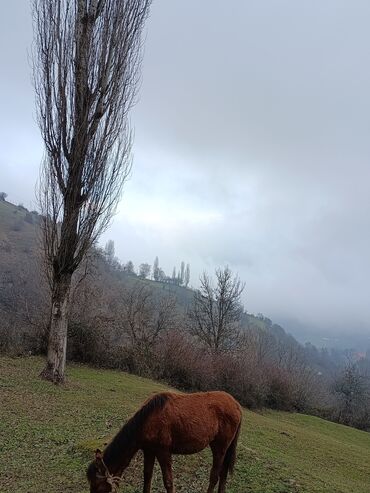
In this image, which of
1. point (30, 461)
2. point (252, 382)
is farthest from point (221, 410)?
point (252, 382)

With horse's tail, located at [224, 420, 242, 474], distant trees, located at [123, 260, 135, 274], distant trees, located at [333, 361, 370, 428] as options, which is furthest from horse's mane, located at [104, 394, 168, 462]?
distant trees, located at [123, 260, 135, 274]

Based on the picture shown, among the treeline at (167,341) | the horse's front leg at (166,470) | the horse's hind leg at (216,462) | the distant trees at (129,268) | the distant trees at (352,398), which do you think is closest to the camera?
the horse's front leg at (166,470)

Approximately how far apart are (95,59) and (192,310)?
3056cm

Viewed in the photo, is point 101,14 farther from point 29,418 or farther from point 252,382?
point 252,382

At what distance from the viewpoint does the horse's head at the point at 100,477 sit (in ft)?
17.0

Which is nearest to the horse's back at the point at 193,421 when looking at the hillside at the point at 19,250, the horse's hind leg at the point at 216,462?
the horse's hind leg at the point at 216,462

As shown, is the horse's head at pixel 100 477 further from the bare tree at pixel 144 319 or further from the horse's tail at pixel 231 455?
the bare tree at pixel 144 319

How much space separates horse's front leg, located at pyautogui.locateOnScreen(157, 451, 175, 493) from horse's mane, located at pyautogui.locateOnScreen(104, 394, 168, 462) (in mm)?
452

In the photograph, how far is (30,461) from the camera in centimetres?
762

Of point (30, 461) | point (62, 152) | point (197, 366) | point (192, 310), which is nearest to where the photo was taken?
point (30, 461)

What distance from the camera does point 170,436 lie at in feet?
19.1

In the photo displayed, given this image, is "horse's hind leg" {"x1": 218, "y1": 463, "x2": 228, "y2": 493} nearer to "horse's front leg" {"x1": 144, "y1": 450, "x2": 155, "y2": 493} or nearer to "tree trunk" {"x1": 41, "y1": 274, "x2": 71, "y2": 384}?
"horse's front leg" {"x1": 144, "y1": 450, "x2": 155, "y2": 493}

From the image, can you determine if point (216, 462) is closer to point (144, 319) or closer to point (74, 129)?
point (74, 129)

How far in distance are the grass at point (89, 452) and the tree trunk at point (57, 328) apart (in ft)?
1.75
